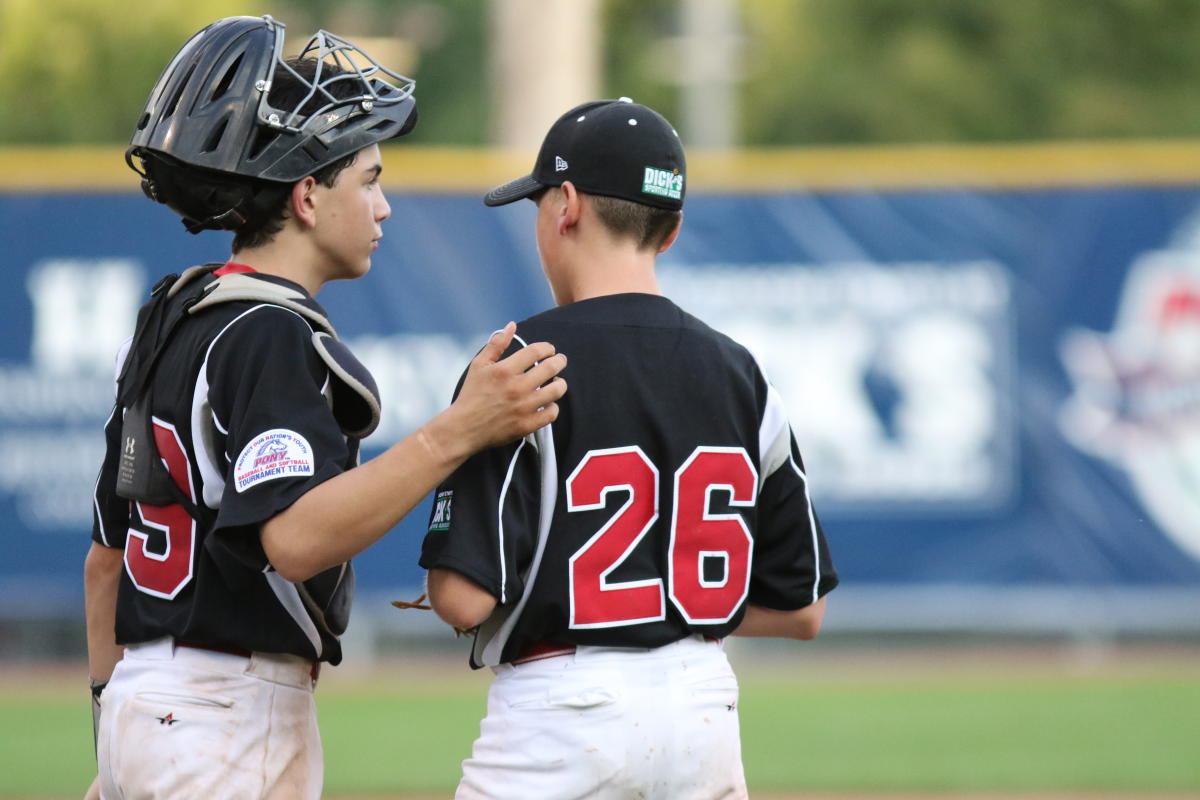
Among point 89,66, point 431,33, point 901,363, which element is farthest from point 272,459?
point 431,33

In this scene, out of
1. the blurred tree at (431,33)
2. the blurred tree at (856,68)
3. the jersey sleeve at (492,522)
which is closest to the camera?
the jersey sleeve at (492,522)

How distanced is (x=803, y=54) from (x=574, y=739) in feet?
74.8

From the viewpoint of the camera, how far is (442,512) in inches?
112

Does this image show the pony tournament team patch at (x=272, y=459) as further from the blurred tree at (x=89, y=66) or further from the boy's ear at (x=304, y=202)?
the blurred tree at (x=89, y=66)

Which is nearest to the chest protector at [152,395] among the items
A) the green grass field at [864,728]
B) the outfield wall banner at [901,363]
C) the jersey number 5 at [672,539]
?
the jersey number 5 at [672,539]

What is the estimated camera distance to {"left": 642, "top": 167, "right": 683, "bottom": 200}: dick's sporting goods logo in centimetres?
296

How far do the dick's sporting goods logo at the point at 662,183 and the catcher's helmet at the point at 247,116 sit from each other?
513mm

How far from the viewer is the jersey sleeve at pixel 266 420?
2641mm

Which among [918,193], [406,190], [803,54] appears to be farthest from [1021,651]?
[803,54]

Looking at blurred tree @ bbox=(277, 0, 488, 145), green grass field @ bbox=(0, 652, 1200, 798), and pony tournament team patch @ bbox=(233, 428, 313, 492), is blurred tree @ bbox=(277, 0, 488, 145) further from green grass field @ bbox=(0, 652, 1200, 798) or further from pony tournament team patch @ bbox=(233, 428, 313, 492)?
pony tournament team patch @ bbox=(233, 428, 313, 492)

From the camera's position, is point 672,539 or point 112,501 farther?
point 112,501

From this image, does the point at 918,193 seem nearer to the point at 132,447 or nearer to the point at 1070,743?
the point at 1070,743

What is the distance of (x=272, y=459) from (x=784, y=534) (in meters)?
1.04

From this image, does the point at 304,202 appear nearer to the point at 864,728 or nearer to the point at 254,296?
the point at 254,296
